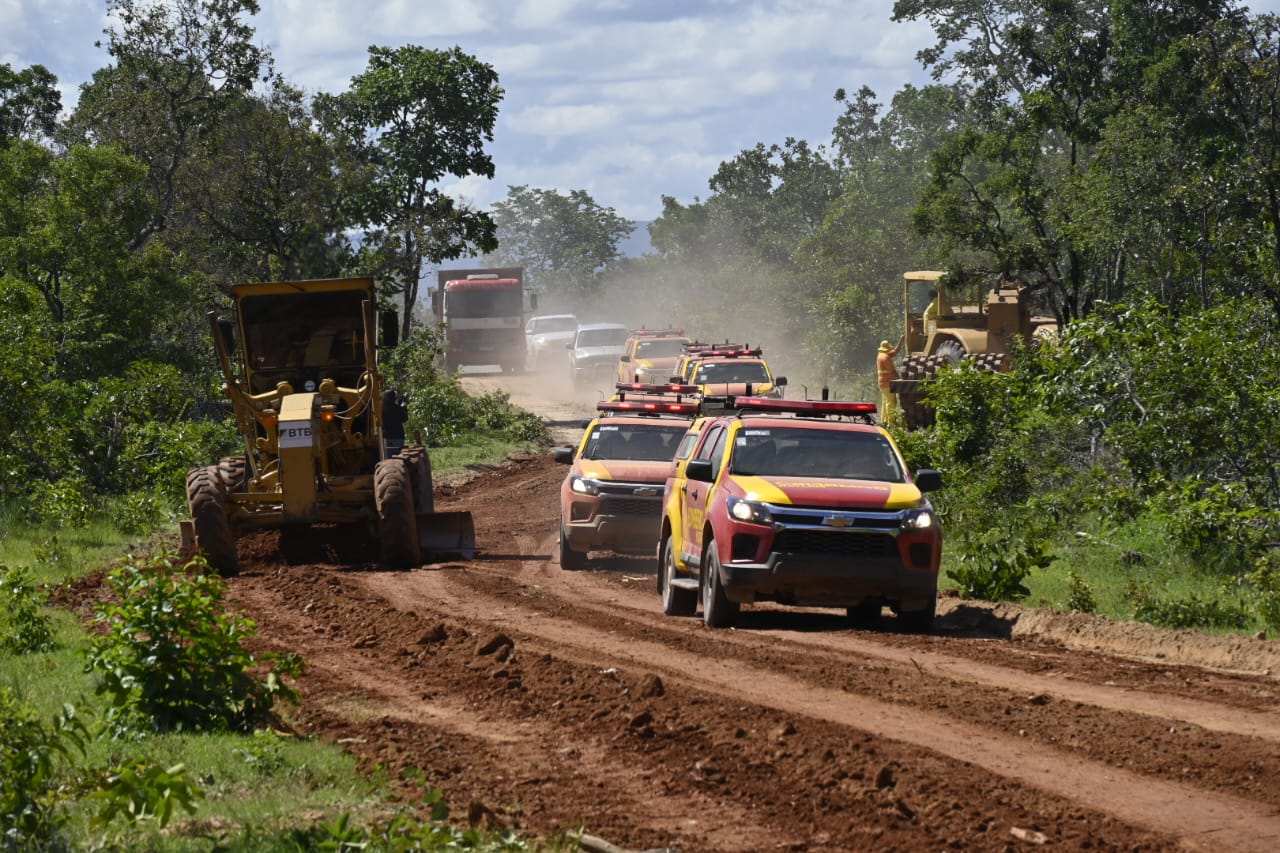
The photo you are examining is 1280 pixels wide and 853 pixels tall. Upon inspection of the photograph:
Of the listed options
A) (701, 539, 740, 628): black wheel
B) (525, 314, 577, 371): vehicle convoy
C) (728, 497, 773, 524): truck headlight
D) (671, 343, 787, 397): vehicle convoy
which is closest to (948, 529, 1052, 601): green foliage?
(701, 539, 740, 628): black wheel

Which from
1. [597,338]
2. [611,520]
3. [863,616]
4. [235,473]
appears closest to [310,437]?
[235,473]

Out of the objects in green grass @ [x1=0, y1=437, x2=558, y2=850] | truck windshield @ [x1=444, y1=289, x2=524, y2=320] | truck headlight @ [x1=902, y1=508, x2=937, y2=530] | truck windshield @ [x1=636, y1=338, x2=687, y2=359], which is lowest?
green grass @ [x1=0, y1=437, x2=558, y2=850]

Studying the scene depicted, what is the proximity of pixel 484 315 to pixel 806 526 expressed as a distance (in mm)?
44339

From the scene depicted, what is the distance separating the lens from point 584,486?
1736 centimetres

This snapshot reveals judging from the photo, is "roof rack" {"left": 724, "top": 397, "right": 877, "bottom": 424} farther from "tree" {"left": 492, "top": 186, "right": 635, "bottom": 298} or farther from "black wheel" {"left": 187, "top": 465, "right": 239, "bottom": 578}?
"tree" {"left": 492, "top": 186, "right": 635, "bottom": 298}

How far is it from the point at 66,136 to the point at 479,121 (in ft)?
34.0

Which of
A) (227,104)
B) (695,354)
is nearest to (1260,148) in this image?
(695,354)

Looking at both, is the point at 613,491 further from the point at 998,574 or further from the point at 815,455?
the point at 998,574

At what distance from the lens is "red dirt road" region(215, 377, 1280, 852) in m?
6.92

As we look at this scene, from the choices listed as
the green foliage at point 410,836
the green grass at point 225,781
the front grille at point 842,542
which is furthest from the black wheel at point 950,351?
the green foliage at point 410,836

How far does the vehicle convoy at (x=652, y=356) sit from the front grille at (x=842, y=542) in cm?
2362

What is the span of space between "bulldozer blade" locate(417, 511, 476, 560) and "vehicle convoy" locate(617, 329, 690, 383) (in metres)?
18.0

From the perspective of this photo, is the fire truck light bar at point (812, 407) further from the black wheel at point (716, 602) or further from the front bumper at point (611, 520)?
the front bumper at point (611, 520)

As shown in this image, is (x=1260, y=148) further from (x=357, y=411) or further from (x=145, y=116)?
(x=145, y=116)
